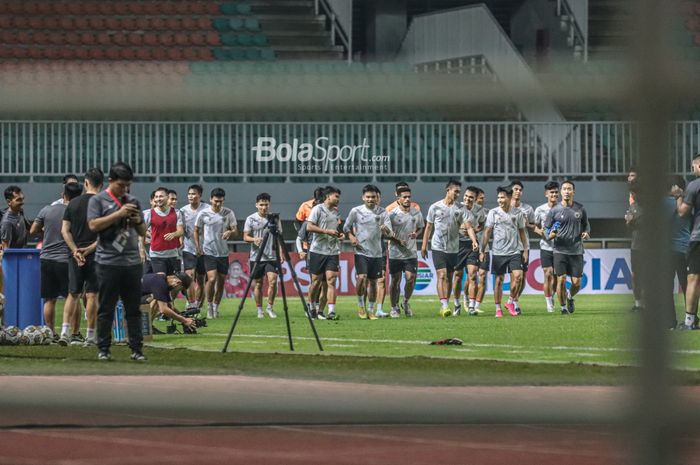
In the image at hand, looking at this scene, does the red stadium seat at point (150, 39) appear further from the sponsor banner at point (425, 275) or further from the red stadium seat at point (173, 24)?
the sponsor banner at point (425, 275)

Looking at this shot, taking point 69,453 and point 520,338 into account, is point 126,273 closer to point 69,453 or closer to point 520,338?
point 520,338

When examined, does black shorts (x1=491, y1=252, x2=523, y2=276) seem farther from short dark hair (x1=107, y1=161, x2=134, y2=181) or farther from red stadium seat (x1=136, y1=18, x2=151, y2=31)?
short dark hair (x1=107, y1=161, x2=134, y2=181)

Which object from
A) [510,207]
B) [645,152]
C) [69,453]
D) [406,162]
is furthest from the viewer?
[406,162]

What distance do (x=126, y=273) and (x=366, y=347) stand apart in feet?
7.86

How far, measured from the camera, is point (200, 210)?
18.1m

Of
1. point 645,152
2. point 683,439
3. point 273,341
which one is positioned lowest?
point 273,341

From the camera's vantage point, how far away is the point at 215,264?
1784cm

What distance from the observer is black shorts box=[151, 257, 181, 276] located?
53.4ft

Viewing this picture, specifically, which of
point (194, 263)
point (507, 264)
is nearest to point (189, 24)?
point (194, 263)

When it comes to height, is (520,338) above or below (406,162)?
below

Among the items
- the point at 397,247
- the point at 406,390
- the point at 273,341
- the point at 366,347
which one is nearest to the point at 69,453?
the point at 406,390

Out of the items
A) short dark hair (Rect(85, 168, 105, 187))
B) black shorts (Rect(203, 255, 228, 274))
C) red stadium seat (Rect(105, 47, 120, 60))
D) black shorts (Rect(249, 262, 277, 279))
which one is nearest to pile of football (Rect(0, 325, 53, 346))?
short dark hair (Rect(85, 168, 105, 187))

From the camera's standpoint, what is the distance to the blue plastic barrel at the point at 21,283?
12836 mm

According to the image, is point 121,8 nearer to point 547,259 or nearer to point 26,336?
point 547,259
